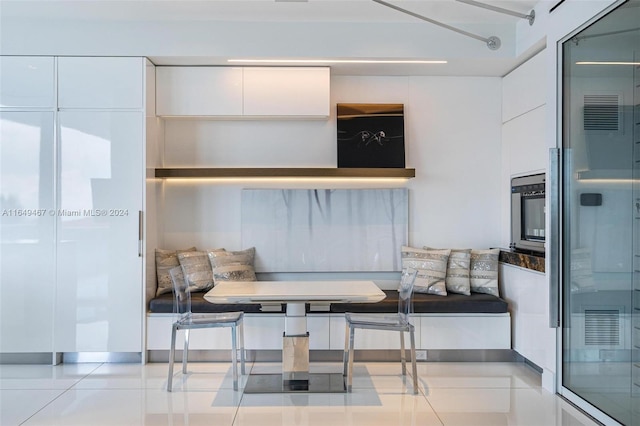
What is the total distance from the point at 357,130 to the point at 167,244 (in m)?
2.10

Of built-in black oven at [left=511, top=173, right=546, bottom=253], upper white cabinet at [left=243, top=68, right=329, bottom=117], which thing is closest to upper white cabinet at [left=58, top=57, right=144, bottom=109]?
upper white cabinet at [left=243, top=68, right=329, bottom=117]

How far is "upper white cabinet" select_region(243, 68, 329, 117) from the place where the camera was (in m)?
4.66

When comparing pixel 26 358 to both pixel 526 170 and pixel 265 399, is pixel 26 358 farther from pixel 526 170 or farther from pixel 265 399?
pixel 526 170

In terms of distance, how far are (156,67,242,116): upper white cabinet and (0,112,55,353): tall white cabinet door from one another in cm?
97

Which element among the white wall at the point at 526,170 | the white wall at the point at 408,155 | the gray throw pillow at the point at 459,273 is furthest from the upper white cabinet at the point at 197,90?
the white wall at the point at 526,170

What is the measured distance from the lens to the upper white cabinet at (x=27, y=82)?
14.2 ft

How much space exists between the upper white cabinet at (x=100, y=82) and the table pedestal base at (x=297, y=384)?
8.04ft

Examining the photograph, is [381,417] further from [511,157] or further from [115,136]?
[115,136]

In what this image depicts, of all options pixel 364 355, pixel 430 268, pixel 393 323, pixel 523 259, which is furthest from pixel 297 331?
pixel 523 259

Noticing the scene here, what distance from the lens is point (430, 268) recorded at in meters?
4.64

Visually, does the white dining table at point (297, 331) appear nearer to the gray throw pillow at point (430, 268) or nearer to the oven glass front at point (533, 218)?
the gray throw pillow at point (430, 268)

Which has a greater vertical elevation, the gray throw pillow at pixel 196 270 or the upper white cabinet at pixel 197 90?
the upper white cabinet at pixel 197 90

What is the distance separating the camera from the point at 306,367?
3.80 m

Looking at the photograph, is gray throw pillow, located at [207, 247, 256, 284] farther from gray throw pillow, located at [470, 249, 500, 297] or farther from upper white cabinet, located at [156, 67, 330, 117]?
gray throw pillow, located at [470, 249, 500, 297]
